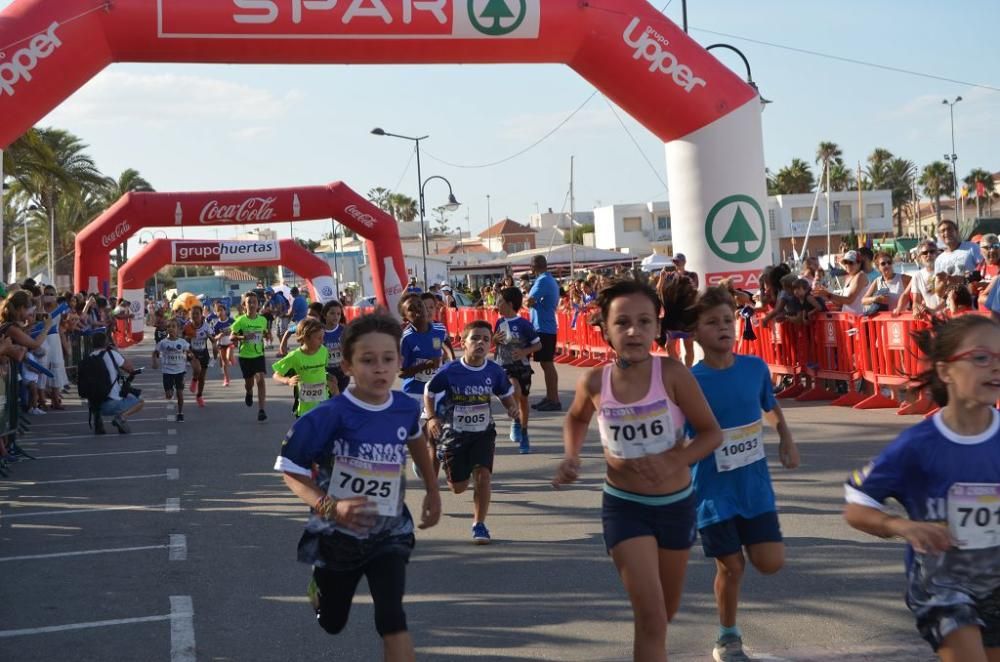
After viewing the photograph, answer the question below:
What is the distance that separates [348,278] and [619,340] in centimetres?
9008

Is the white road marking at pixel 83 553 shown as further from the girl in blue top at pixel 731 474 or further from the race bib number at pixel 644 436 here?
the race bib number at pixel 644 436

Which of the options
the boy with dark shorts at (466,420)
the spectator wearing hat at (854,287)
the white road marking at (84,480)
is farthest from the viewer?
the spectator wearing hat at (854,287)

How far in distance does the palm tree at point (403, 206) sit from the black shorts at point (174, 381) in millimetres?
111481

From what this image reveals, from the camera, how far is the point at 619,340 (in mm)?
5012

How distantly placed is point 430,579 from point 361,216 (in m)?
28.2

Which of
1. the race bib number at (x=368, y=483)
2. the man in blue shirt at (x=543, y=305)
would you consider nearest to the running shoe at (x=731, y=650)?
the race bib number at (x=368, y=483)

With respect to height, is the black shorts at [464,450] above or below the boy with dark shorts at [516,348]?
below

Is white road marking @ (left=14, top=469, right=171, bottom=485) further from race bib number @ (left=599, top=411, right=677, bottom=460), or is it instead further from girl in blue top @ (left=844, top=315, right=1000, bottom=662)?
girl in blue top @ (left=844, top=315, right=1000, bottom=662)

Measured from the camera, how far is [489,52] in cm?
1504

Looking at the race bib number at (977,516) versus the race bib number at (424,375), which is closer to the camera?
the race bib number at (977,516)

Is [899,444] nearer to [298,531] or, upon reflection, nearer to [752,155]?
[298,531]

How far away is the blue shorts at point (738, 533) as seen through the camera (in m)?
5.42

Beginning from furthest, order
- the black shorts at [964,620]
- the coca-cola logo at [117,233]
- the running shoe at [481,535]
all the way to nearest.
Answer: the coca-cola logo at [117,233], the running shoe at [481,535], the black shorts at [964,620]

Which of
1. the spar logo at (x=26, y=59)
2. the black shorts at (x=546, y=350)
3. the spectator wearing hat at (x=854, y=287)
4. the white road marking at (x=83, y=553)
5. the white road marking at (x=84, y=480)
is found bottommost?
the white road marking at (x=83, y=553)
